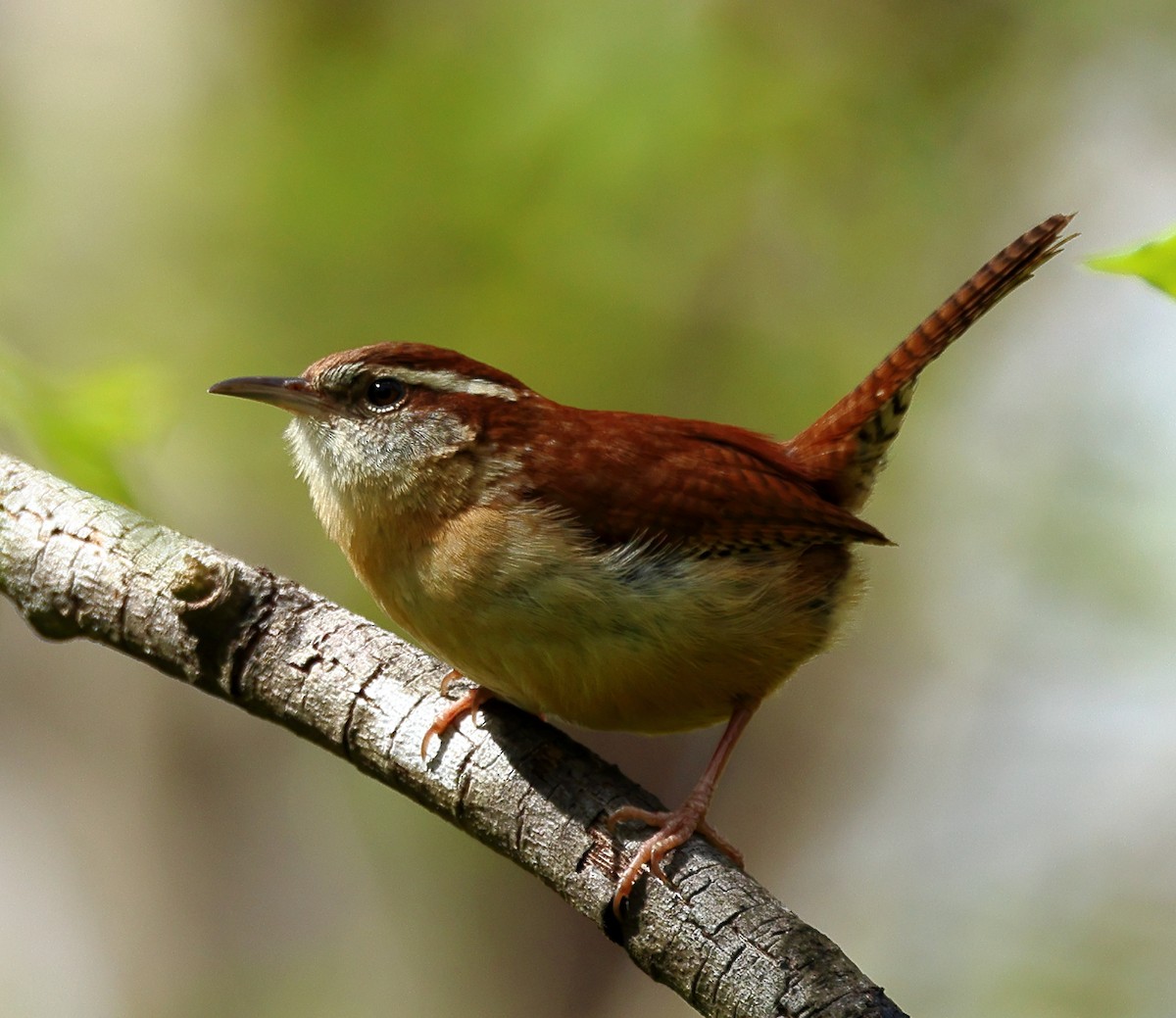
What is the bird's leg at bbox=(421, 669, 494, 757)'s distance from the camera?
2.78 m

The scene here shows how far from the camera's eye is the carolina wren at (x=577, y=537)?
3.01 meters

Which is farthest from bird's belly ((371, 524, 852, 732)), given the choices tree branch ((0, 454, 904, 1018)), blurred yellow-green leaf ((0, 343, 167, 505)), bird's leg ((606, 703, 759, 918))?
blurred yellow-green leaf ((0, 343, 167, 505))

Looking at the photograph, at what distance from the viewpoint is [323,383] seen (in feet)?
11.6

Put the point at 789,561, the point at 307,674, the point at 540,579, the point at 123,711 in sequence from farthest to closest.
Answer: the point at 123,711 < the point at 789,561 < the point at 540,579 < the point at 307,674

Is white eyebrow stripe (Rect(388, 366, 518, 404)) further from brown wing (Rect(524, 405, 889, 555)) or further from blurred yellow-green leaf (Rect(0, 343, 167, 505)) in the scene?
blurred yellow-green leaf (Rect(0, 343, 167, 505))

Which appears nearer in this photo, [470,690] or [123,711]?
[470,690]

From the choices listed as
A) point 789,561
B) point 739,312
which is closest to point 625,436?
point 789,561

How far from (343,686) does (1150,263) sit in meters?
1.92

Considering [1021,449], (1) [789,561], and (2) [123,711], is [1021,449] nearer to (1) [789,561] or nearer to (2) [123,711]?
(1) [789,561]

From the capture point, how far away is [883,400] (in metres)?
3.89

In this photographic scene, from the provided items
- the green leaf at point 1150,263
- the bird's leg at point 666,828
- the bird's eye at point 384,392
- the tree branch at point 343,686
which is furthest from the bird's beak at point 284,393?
the green leaf at point 1150,263

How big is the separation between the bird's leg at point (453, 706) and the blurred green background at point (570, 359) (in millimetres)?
2148

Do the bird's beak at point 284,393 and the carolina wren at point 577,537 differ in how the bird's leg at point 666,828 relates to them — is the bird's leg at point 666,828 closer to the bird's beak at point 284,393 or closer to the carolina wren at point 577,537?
the carolina wren at point 577,537

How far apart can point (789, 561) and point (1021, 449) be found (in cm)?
352
